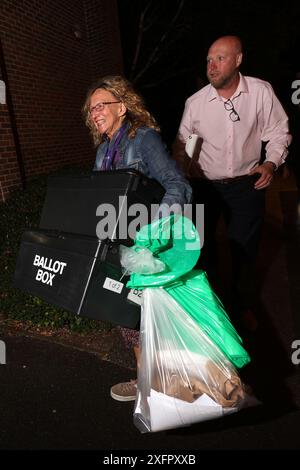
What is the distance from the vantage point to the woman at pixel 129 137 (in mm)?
1865

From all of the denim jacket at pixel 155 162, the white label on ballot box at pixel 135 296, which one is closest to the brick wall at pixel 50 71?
the denim jacket at pixel 155 162

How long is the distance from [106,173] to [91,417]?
1452 mm

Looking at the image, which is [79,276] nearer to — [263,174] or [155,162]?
[155,162]

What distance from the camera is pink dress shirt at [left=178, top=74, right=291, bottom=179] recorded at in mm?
2689

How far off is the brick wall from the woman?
3.48m

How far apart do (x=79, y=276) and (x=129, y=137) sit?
74 centimetres

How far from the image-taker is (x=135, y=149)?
194 centimetres

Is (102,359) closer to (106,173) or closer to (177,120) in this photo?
(106,173)

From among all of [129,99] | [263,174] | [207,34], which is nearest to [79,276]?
[129,99]

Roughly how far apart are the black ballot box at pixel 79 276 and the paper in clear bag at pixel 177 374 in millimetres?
129

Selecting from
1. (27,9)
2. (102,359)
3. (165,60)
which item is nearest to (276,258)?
(102,359)

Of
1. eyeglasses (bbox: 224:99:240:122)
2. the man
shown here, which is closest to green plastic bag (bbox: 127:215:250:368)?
the man

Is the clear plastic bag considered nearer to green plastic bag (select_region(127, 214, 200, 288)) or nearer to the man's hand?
green plastic bag (select_region(127, 214, 200, 288))

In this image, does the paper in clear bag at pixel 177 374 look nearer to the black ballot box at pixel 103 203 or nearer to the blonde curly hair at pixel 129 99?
the black ballot box at pixel 103 203
